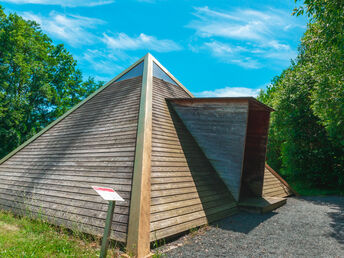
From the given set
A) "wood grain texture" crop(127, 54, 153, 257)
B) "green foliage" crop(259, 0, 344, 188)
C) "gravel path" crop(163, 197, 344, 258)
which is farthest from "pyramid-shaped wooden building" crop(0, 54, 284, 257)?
"green foliage" crop(259, 0, 344, 188)

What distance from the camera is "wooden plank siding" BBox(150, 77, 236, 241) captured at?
5282 millimetres

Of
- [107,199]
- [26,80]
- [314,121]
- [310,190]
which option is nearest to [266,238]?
[107,199]

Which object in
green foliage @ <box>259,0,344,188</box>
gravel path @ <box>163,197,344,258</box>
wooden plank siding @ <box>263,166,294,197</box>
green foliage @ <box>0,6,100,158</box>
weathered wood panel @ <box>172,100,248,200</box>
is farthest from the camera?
green foliage @ <box>0,6,100,158</box>

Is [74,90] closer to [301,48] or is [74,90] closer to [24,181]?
[24,181]

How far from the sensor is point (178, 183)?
6363mm

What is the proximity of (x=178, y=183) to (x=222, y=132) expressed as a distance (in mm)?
2953

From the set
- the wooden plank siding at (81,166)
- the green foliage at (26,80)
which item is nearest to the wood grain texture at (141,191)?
the wooden plank siding at (81,166)

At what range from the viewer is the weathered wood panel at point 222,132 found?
787cm

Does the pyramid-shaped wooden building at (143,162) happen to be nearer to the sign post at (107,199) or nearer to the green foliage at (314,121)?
the sign post at (107,199)

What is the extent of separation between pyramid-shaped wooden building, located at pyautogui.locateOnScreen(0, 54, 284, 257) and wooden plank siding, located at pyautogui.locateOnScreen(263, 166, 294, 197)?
141cm

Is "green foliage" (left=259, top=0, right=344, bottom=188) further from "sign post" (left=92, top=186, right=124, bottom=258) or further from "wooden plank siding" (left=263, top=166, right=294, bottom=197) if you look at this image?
"sign post" (left=92, top=186, right=124, bottom=258)

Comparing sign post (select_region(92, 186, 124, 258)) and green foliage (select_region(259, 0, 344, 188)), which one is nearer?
sign post (select_region(92, 186, 124, 258))

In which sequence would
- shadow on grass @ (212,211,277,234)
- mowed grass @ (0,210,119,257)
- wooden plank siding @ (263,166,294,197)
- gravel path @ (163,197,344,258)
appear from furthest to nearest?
wooden plank siding @ (263,166,294,197) < shadow on grass @ (212,211,277,234) < gravel path @ (163,197,344,258) < mowed grass @ (0,210,119,257)

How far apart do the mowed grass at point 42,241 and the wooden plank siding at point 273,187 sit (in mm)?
7863
